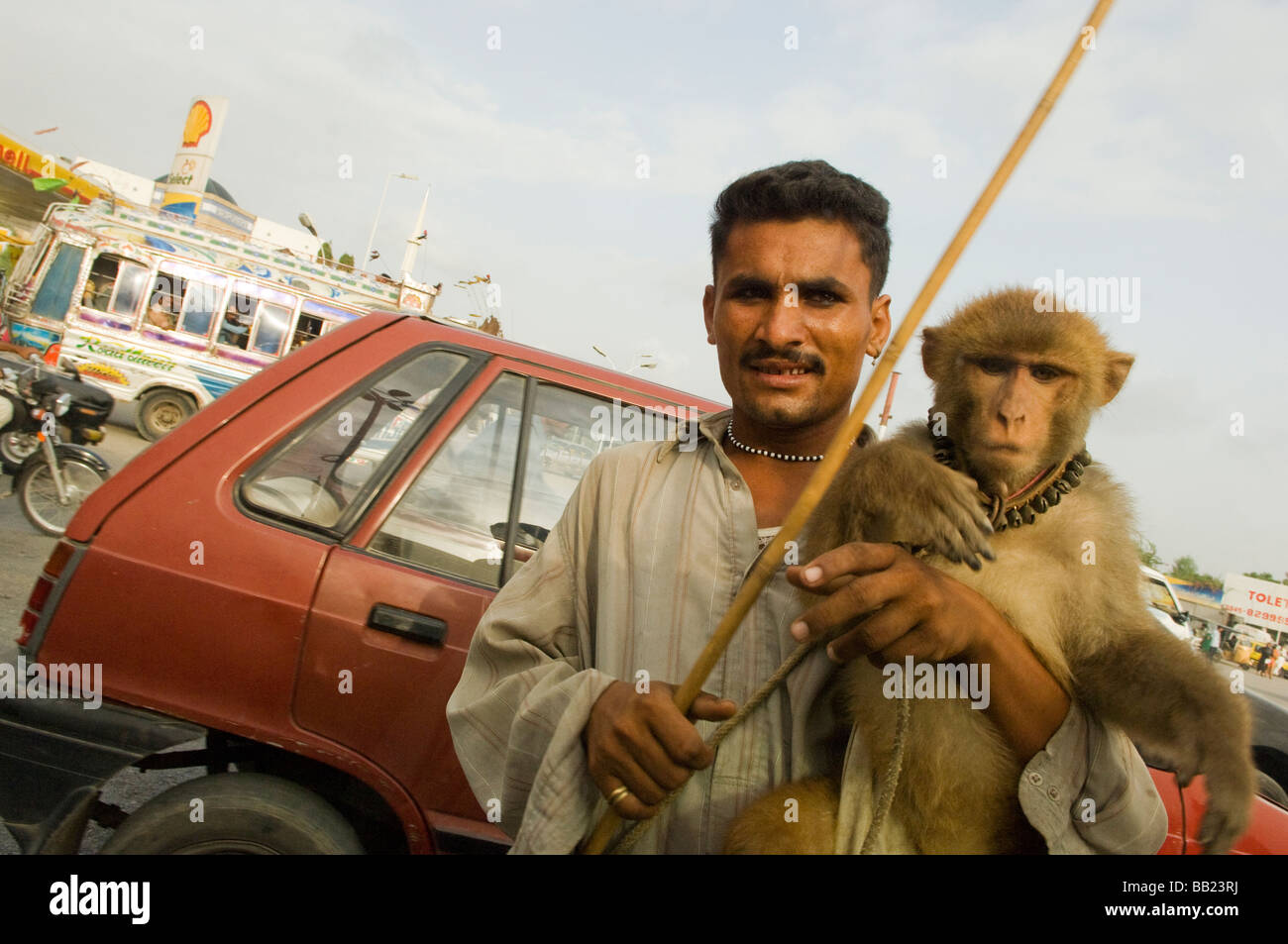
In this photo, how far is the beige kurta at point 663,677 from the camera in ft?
4.32

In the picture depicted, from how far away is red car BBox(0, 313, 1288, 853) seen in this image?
6.72 feet

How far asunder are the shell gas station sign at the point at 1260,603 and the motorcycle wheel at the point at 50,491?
29558mm

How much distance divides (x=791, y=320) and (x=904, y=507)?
0.40 meters

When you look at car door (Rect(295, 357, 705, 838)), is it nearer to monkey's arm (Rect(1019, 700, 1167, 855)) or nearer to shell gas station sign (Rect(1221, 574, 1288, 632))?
monkey's arm (Rect(1019, 700, 1167, 855))

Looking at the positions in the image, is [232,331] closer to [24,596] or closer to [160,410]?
[160,410]

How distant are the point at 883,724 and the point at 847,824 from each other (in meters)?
0.20

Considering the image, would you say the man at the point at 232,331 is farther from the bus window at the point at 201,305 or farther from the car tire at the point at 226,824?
the car tire at the point at 226,824

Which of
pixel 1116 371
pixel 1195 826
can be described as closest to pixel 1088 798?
pixel 1116 371

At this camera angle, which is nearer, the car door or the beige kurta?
the beige kurta

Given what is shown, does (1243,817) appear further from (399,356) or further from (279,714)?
(399,356)

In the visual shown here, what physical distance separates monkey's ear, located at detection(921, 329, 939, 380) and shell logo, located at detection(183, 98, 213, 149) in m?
28.8

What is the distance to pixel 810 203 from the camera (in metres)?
1.60

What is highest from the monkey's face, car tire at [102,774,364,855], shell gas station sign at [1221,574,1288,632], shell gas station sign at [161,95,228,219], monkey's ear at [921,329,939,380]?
shell gas station sign at [161,95,228,219]

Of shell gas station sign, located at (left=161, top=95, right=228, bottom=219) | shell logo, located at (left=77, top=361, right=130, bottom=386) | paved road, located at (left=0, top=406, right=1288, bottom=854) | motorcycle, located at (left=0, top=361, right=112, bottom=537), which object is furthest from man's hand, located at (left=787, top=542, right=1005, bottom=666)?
shell gas station sign, located at (left=161, top=95, right=228, bottom=219)
